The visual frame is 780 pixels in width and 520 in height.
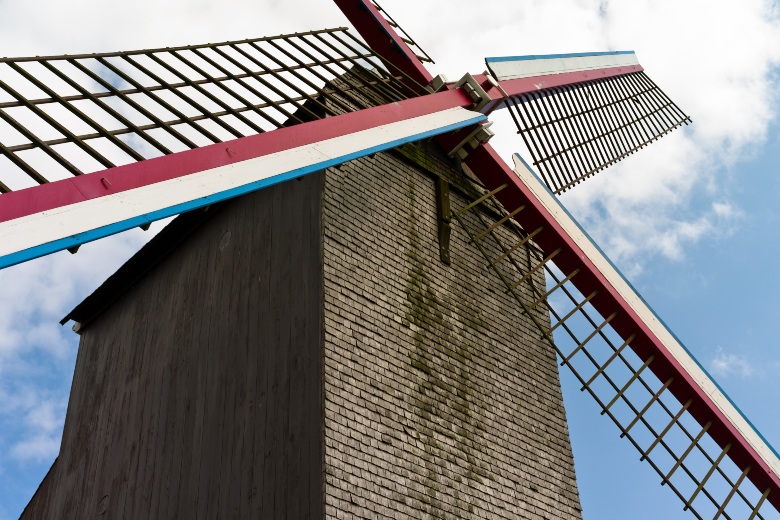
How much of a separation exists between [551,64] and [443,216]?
291 centimetres

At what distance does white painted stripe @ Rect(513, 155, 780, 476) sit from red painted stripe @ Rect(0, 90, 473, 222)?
Answer: 2.67 metres

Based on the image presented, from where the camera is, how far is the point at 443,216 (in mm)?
9656

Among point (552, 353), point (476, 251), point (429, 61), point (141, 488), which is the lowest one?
point (141, 488)

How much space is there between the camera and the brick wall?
7.34 meters

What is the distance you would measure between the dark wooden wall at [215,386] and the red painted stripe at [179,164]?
1542mm

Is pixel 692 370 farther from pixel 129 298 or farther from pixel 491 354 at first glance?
pixel 129 298

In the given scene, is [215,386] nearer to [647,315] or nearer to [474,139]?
[474,139]

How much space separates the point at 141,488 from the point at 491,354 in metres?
3.77

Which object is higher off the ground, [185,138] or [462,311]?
[462,311]

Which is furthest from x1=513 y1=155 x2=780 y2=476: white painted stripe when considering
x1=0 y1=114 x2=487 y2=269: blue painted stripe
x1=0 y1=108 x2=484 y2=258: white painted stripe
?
x1=0 y1=114 x2=487 y2=269: blue painted stripe

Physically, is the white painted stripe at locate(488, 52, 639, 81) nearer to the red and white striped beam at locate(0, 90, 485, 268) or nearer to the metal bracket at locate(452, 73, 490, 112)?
the metal bracket at locate(452, 73, 490, 112)

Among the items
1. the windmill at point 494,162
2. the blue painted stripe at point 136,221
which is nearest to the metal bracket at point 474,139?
the windmill at point 494,162

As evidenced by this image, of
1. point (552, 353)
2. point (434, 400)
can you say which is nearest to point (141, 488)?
point (434, 400)

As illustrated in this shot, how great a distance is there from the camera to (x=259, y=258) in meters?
8.94
